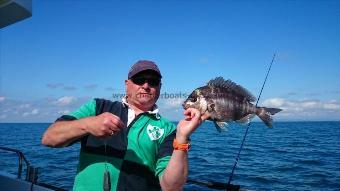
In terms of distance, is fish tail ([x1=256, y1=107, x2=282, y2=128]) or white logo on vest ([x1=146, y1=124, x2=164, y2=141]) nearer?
white logo on vest ([x1=146, y1=124, x2=164, y2=141])

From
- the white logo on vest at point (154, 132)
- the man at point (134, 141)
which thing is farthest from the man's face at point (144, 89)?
the white logo on vest at point (154, 132)

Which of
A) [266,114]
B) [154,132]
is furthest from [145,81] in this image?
[266,114]

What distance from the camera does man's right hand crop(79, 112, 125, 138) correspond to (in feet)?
9.30

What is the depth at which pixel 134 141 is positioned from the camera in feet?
11.6

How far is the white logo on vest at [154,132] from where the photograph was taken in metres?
3.60

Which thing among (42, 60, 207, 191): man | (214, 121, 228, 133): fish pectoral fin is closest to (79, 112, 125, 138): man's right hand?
(42, 60, 207, 191): man

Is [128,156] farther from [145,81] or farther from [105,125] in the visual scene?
[145,81]

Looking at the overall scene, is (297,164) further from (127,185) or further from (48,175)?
(127,185)

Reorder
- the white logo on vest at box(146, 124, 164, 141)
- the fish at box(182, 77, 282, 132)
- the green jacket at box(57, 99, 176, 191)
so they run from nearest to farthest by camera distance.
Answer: the fish at box(182, 77, 282, 132) < the green jacket at box(57, 99, 176, 191) < the white logo on vest at box(146, 124, 164, 141)

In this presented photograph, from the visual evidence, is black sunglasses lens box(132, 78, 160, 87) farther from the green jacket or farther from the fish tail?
the fish tail

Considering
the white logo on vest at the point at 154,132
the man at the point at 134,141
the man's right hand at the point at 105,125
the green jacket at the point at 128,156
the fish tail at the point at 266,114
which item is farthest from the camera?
the fish tail at the point at 266,114

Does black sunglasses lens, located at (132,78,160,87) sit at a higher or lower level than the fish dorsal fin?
higher

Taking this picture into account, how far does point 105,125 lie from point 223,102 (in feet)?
4.06

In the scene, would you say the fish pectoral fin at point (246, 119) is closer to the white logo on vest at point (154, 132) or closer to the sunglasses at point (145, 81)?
the white logo on vest at point (154, 132)
